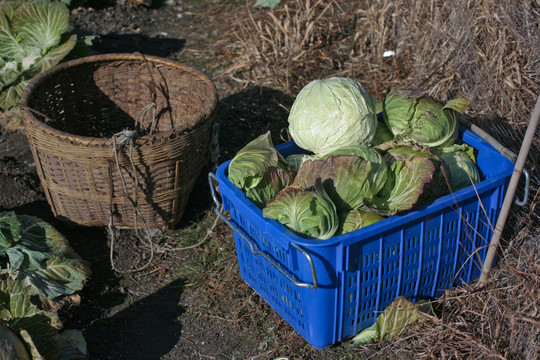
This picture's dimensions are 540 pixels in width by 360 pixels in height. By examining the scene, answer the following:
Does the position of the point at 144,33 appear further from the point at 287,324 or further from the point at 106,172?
the point at 287,324

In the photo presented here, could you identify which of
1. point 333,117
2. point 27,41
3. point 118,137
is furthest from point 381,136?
point 27,41

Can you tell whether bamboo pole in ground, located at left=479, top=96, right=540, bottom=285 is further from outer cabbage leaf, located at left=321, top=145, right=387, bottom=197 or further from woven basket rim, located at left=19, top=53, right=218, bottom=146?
woven basket rim, located at left=19, top=53, right=218, bottom=146

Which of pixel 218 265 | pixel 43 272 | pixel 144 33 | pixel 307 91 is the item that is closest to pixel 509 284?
pixel 307 91

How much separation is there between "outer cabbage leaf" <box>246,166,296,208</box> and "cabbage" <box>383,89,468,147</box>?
0.75m

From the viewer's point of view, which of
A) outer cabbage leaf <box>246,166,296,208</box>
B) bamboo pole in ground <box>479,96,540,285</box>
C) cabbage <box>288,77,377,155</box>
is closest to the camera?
bamboo pole in ground <box>479,96,540,285</box>

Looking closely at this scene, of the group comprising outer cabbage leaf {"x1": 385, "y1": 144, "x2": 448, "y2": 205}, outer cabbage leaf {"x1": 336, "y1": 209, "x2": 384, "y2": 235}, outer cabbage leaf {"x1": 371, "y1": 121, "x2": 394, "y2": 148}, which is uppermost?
outer cabbage leaf {"x1": 385, "y1": 144, "x2": 448, "y2": 205}

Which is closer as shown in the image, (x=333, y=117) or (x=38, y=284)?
(x=333, y=117)

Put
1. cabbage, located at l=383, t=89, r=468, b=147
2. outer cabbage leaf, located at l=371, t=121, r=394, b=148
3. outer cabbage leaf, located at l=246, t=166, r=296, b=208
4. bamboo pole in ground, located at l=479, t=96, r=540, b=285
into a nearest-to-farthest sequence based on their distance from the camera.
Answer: bamboo pole in ground, located at l=479, t=96, r=540, b=285, outer cabbage leaf, located at l=246, t=166, r=296, b=208, cabbage, located at l=383, t=89, r=468, b=147, outer cabbage leaf, located at l=371, t=121, r=394, b=148

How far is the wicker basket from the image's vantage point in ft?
11.1

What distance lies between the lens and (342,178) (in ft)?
9.13

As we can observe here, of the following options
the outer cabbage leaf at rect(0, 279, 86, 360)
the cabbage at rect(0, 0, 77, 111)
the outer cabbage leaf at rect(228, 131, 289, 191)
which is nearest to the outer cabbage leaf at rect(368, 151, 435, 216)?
the outer cabbage leaf at rect(228, 131, 289, 191)

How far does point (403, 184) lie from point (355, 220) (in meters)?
0.30

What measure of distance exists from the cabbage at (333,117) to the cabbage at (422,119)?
0.20 metres

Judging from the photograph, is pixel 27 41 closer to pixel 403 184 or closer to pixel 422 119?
pixel 422 119
